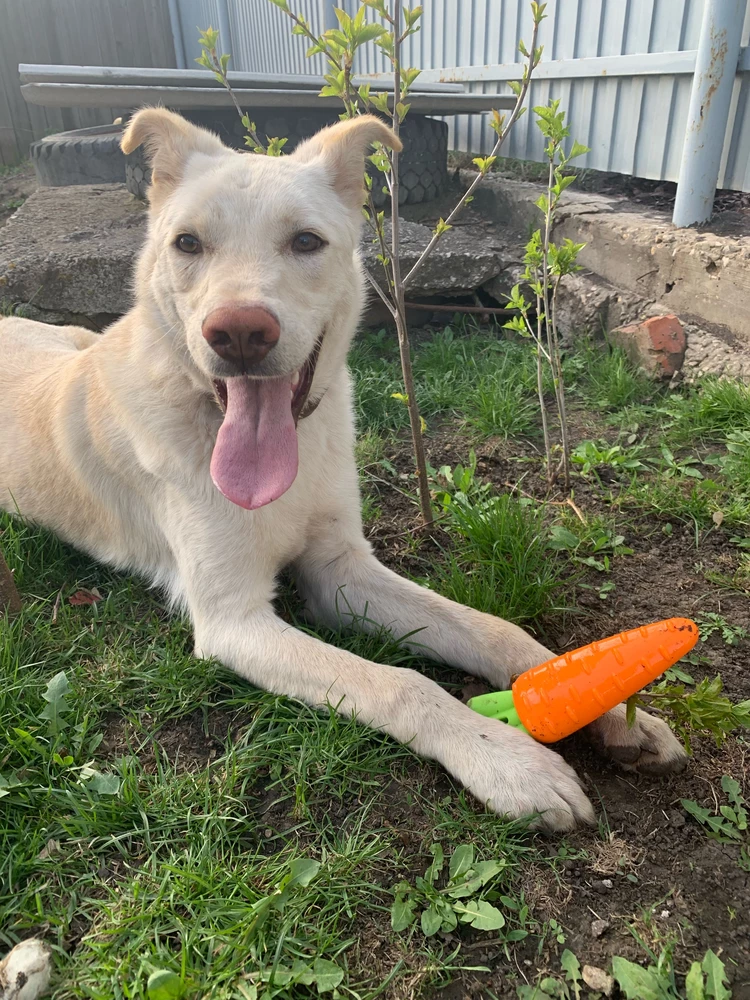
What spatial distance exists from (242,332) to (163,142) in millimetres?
997

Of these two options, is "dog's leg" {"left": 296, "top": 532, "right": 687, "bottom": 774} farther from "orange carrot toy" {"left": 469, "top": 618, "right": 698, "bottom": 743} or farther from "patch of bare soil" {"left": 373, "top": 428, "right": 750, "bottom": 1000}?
"orange carrot toy" {"left": 469, "top": 618, "right": 698, "bottom": 743}

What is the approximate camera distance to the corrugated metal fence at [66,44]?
1228 cm

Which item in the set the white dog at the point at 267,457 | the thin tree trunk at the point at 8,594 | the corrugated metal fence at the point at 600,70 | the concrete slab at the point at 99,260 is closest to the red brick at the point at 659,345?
the corrugated metal fence at the point at 600,70

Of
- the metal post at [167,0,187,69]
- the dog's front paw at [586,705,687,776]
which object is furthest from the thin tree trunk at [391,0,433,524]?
the metal post at [167,0,187,69]

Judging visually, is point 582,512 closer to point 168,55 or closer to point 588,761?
point 588,761

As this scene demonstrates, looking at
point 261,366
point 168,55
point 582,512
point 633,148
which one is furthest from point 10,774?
point 168,55

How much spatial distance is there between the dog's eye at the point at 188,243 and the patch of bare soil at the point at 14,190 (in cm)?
641

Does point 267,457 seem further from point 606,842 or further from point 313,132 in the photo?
point 313,132

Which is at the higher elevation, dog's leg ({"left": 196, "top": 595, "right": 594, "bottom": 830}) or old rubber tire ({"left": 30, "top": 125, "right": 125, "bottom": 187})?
old rubber tire ({"left": 30, "top": 125, "right": 125, "bottom": 187})

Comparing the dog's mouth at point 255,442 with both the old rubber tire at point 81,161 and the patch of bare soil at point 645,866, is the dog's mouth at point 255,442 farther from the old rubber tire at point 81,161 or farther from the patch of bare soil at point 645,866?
the old rubber tire at point 81,161

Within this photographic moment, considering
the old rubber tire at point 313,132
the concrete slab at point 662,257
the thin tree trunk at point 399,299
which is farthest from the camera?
the old rubber tire at point 313,132

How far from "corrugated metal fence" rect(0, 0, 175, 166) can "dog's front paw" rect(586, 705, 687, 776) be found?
12.7 m

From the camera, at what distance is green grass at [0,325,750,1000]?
1.46 m

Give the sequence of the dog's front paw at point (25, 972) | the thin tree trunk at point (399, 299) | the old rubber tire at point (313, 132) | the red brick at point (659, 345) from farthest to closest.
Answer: the old rubber tire at point (313, 132) < the red brick at point (659, 345) < the thin tree trunk at point (399, 299) < the dog's front paw at point (25, 972)
